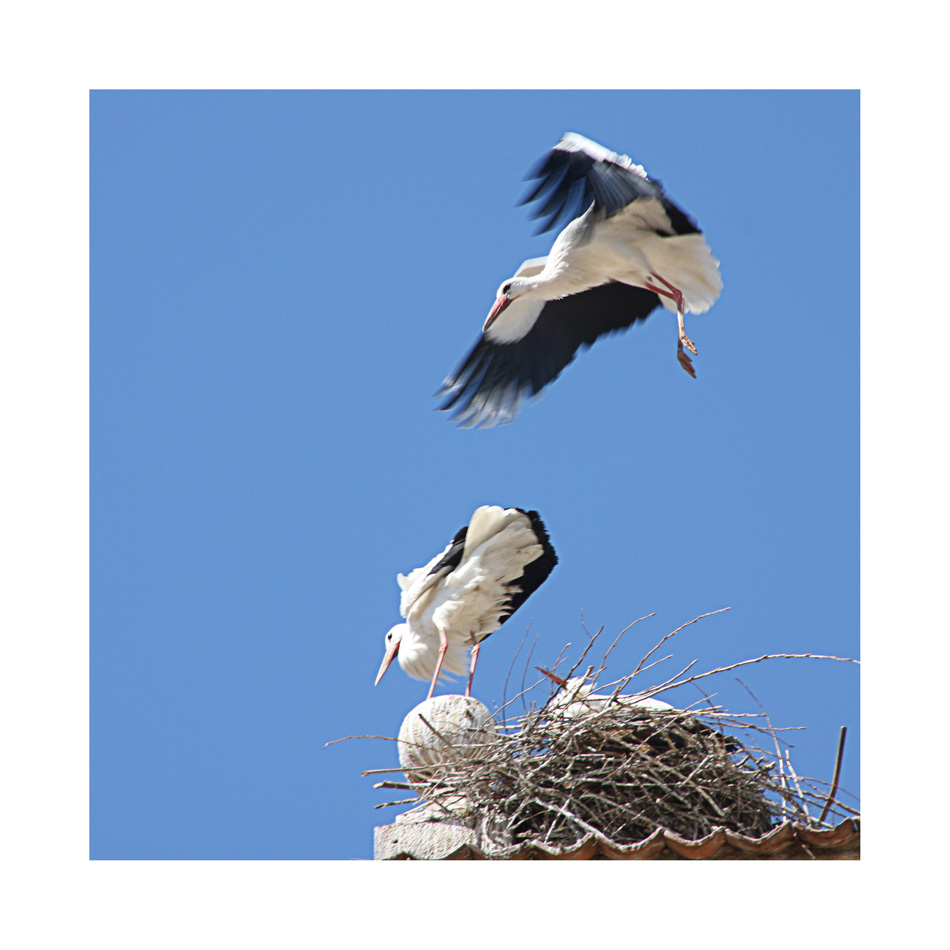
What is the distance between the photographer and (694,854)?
3.34 metres

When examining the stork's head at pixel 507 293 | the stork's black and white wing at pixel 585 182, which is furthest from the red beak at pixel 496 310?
the stork's black and white wing at pixel 585 182

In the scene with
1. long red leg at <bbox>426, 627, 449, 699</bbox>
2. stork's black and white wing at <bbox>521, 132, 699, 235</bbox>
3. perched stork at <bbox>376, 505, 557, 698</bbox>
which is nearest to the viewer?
stork's black and white wing at <bbox>521, 132, 699, 235</bbox>

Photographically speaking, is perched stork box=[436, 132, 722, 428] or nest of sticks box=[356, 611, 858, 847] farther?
perched stork box=[436, 132, 722, 428]

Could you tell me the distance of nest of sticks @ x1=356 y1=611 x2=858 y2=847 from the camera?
11.9ft

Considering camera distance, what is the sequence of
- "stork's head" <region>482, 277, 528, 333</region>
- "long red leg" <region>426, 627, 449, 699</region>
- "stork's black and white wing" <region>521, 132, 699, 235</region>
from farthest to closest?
"stork's head" <region>482, 277, 528, 333</region>, "long red leg" <region>426, 627, 449, 699</region>, "stork's black and white wing" <region>521, 132, 699, 235</region>

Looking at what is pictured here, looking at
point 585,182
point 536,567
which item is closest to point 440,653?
point 536,567

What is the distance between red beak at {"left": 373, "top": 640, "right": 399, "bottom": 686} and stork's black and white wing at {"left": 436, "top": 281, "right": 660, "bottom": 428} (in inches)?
48.5

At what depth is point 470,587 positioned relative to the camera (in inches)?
221

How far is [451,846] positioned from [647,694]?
0.81 metres

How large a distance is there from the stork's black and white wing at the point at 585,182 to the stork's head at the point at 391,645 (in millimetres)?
2279

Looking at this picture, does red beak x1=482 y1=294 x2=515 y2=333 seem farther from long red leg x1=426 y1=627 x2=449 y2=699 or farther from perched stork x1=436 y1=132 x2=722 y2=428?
long red leg x1=426 y1=627 x2=449 y2=699

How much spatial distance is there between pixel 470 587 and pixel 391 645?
1.10m

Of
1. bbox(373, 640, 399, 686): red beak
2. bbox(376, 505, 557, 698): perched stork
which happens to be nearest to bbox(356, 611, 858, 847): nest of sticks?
bbox(376, 505, 557, 698): perched stork

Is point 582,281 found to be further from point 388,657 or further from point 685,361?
point 388,657
